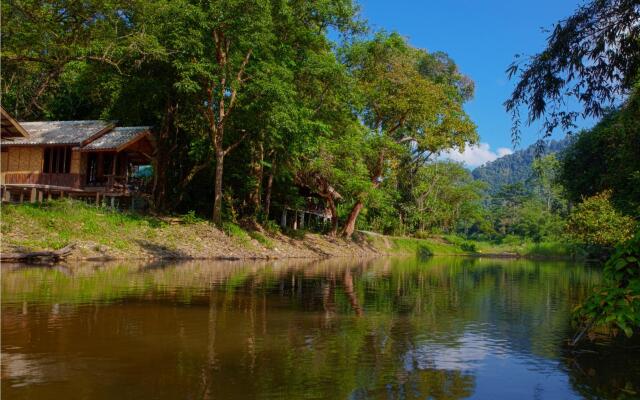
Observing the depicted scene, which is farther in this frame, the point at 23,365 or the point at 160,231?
the point at 160,231

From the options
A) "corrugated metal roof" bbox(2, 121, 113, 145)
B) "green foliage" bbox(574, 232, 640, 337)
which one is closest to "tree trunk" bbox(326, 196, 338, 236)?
"corrugated metal roof" bbox(2, 121, 113, 145)

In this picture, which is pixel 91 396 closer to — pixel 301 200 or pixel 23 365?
pixel 23 365

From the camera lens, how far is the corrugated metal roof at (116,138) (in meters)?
30.8

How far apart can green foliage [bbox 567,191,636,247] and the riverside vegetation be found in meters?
0.10

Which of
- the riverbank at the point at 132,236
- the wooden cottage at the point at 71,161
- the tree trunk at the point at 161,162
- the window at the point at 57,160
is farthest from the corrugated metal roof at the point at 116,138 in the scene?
the riverbank at the point at 132,236

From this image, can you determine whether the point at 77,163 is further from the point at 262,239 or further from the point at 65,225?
the point at 262,239

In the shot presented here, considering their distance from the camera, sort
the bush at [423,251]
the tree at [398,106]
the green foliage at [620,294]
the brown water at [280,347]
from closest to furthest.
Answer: the brown water at [280,347] → the green foliage at [620,294] → the tree at [398,106] → the bush at [423,251]

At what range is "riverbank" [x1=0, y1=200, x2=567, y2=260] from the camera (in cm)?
2112

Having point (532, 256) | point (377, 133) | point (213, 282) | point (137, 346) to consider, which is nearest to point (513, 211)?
point (532, 256)

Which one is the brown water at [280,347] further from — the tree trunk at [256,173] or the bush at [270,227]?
the bush at [270,227]

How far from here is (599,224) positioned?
27266 mm

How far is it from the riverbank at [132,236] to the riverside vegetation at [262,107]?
0.11 metres

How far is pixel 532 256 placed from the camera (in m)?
57.8

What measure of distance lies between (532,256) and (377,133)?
28.3 m
